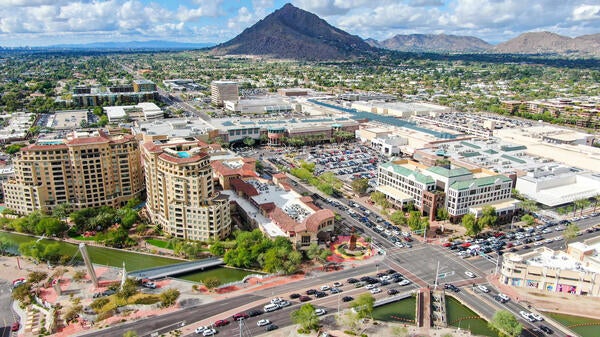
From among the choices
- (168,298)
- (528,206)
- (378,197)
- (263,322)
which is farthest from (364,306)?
(528,206)

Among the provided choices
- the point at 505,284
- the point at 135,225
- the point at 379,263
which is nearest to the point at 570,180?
the point at 505,284

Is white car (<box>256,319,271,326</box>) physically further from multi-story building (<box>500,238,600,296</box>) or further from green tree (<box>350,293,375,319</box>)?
multi-story building (<box>500,238,600,296</box>)

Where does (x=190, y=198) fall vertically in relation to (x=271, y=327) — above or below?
above

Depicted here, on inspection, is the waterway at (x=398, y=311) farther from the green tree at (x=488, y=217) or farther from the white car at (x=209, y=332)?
the green tree at (x=488, y=217)

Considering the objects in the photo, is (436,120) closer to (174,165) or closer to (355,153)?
(355,153)

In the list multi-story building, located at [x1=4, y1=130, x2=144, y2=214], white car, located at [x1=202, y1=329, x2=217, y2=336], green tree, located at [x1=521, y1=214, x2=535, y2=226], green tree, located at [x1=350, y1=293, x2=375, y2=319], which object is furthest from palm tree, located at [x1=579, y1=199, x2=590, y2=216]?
multi-story building, located at [x1=4, y1=130, x2=144, y2=214]

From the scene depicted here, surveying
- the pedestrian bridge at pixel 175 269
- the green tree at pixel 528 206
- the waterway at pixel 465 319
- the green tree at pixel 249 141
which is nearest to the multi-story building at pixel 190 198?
the pedestrian bridge at pixel 175 269

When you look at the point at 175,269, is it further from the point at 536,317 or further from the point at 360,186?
the point at 536,317
